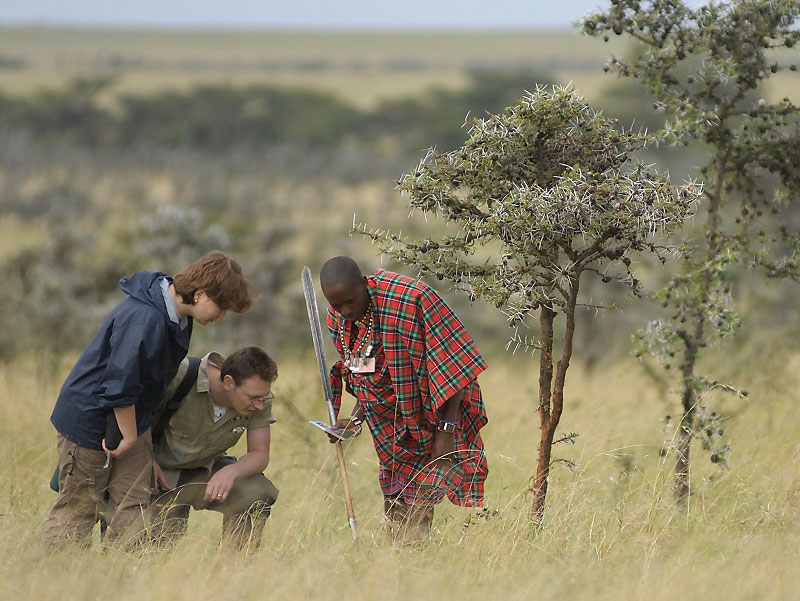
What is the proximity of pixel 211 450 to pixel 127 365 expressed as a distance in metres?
0.95

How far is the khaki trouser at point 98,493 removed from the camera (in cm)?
507

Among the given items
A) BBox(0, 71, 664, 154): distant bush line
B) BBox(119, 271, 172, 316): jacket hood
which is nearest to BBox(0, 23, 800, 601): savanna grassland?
BBox(119, 271, 172, 316): jacket hood

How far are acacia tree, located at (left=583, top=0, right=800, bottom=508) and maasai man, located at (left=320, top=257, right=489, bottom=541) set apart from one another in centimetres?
122

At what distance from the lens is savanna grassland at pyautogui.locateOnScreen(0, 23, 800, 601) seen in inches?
184

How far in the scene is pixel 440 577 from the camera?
464 centimetres

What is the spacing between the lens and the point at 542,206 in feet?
16.1

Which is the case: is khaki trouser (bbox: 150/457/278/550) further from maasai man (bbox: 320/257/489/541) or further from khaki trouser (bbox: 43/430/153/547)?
maasai man (bbox: 320/257/489/541)

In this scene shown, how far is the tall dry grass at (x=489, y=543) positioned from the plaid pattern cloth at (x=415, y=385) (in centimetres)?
26

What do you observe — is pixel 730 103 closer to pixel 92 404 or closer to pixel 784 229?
pixel 784 229

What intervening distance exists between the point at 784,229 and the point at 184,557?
3629 mm

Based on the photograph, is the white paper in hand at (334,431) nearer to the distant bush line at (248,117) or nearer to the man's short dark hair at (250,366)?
the man's short dark hair at (250,366)

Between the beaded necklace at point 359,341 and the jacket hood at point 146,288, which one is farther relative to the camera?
the beaded necklace at point 359,341

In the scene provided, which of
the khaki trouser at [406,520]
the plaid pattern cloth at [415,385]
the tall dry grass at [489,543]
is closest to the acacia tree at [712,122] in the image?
the tall dry grass at [489,543]

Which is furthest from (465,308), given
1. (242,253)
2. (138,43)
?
(138,43)
